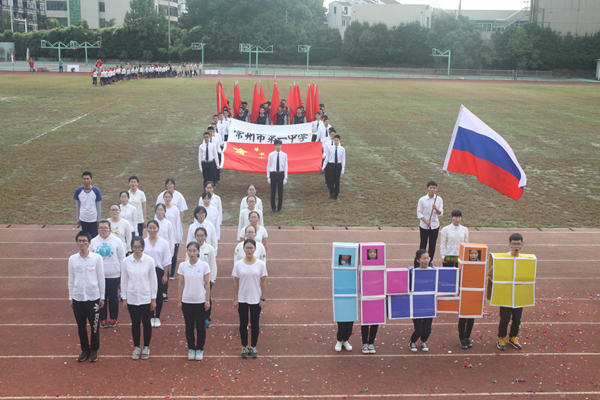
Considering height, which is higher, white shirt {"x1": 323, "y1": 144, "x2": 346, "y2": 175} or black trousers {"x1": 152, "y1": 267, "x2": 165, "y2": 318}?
white shirt {"x1": 323, "y1": 144, "x2": 346, "y2": 175}

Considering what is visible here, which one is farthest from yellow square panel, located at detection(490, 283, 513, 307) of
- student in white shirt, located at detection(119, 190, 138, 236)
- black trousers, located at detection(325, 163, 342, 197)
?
black trousers, located at detection(325, 163, 342, 197)

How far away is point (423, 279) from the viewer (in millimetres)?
7172

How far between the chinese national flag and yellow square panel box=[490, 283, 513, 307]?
890cm

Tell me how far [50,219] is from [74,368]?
7822 millimetres

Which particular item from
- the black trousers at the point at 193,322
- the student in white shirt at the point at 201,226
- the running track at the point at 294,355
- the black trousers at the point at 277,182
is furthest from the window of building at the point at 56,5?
the black trousers at the point at 193,322

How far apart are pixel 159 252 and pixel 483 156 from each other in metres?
5.40

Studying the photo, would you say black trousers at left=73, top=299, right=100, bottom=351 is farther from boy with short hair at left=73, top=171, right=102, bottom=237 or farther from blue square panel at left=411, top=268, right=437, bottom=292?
blue square panel at left=411, top=268, right=437, bottom=292

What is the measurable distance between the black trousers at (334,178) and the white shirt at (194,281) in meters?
8.79

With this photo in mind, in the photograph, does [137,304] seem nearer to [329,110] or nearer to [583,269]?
[583,269]

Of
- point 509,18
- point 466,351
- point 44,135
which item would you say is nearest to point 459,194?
point 466,351

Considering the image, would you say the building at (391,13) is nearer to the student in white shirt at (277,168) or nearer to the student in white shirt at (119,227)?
the student in white shirt at (277,168)

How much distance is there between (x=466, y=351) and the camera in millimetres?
7434

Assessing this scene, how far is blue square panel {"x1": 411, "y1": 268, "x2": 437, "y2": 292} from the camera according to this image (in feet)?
23.5

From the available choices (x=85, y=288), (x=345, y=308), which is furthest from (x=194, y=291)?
(x=345, y=308)
